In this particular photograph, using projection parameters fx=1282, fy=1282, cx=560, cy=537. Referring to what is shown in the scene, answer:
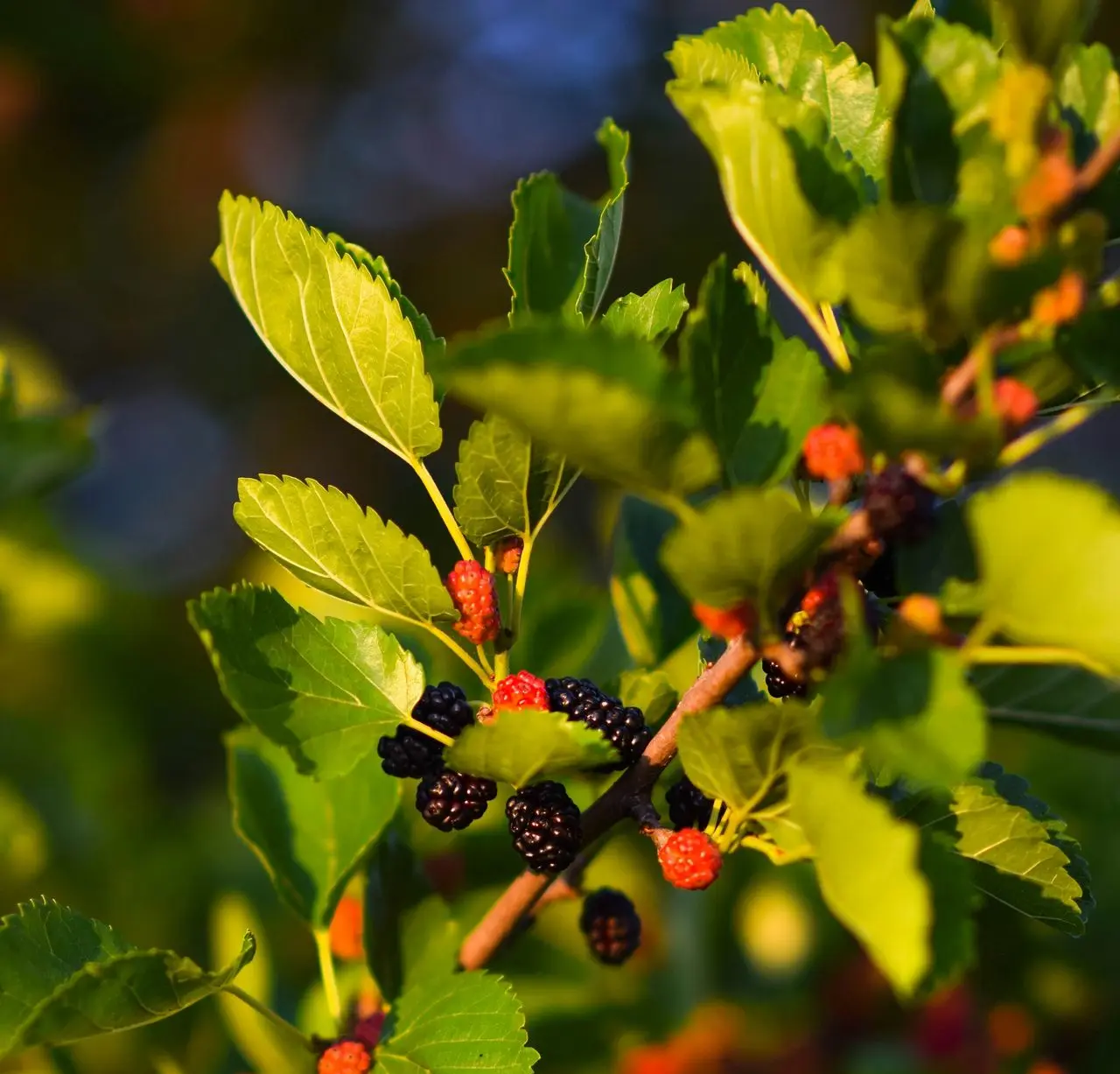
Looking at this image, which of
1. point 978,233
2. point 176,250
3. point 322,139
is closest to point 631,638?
point 978,233

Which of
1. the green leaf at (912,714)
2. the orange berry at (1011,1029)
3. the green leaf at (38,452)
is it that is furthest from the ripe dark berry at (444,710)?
the orange berry at (1011,1029)

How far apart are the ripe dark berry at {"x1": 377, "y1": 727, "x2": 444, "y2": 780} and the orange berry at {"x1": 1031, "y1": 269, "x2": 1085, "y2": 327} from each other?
0.34 metres

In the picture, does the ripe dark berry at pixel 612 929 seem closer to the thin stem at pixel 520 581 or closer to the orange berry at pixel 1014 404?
the thin stem at pixel 520 581

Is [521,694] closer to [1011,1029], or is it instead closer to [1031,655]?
[1031,655]

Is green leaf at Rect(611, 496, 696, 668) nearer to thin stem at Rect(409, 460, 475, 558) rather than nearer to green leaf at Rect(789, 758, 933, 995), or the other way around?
thin stem at Rect(409, 460, 475, 558)

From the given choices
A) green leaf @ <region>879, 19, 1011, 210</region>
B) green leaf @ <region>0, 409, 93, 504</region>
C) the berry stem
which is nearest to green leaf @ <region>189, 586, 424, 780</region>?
the berry stem

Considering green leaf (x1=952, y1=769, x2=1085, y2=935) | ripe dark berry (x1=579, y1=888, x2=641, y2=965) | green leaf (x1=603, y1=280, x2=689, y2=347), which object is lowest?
ripe dark berry (x1=579, y1=888, x2=641, y2=965)

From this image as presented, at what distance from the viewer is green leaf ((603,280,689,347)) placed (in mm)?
612

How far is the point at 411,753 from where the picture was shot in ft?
2.08

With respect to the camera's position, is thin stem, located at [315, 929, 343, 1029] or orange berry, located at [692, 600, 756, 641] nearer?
orange berry, located at [692, 600, 756, 641]

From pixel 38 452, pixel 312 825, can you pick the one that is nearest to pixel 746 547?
pixel 312 825

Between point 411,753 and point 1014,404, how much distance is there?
326 millimetres

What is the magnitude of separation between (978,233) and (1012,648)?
0.15 meters

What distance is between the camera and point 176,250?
393 cm
